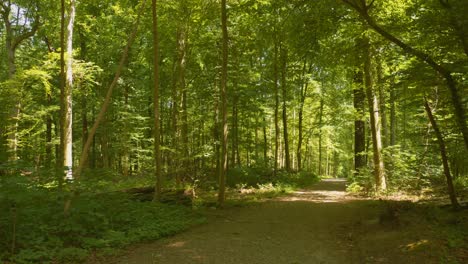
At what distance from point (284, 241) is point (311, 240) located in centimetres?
64

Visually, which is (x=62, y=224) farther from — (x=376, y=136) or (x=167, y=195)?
(x=376, y=136)

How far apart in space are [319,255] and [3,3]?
18779 mm

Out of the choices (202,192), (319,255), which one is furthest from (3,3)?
(319,255)

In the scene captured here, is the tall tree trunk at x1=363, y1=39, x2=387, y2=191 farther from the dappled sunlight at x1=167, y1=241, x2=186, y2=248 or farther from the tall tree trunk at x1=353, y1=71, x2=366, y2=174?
the dappled sunlight at x1=167, y1=241, x2=186, y2=248

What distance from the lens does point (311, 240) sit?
8.19 meters

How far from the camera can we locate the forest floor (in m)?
6.70

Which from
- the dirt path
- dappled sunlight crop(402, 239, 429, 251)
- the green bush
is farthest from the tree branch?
dappled sunlight crop(402, 239, 429, 251)

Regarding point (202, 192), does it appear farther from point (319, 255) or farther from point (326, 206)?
point (319, 255)

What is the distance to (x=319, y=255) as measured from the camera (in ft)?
23.2

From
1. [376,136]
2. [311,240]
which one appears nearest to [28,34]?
[311,240]

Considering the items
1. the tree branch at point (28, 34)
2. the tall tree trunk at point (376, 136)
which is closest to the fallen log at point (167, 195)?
the tall tree trunk at point (376, 136)

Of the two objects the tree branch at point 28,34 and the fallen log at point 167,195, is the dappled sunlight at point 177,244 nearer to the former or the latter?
the fallen log at point 167,195

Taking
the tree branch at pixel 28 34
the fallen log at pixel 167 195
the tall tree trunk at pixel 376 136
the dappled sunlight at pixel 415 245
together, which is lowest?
the dappled sunlight at pixel 415 245

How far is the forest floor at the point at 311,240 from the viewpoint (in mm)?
6699
